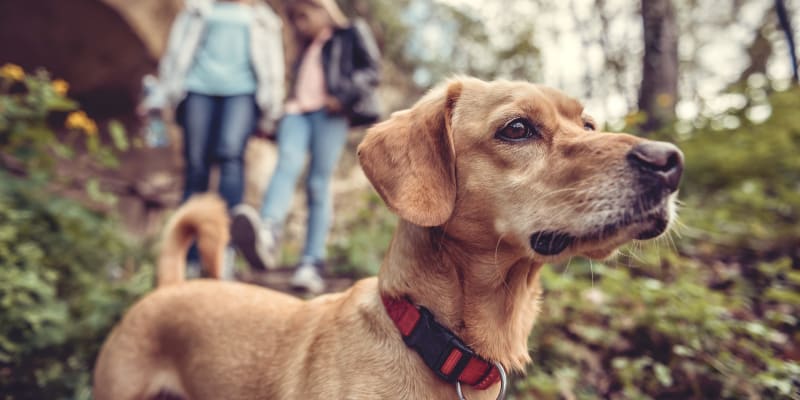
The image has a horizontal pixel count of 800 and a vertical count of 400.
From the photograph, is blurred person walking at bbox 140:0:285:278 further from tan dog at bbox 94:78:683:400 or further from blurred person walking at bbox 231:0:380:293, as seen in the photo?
tan dog at bbox 94:78:683:400

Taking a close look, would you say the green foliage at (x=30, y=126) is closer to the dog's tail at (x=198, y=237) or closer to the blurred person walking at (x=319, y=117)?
the blurred person walking at (x=319, y=117)

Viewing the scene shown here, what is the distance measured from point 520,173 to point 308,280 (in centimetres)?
279

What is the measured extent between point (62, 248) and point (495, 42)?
1421 cm

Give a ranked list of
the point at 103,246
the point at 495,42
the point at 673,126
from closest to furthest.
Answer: the point at 103,246 < the point at 673,126 < the point at 495,42

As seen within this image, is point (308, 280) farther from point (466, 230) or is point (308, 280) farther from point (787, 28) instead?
point (787, 28)

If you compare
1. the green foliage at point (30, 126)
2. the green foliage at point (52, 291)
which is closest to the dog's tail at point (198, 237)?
the green foliage at point (52, 291)

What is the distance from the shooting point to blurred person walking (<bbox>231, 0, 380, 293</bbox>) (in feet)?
14.5

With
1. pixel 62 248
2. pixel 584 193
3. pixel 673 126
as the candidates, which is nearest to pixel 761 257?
pixel 673 126

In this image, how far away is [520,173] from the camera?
1.71 m

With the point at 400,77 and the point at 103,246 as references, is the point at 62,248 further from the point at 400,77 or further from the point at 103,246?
the point at 400,77

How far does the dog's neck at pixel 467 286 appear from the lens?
165 centimetres

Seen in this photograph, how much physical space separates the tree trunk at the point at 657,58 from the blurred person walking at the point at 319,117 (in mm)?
3664

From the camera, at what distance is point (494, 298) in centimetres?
171

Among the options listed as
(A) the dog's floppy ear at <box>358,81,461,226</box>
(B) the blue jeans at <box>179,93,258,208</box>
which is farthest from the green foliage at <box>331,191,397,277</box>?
(A) the dog's floppy ear at <box>358,81,461,226</box>
